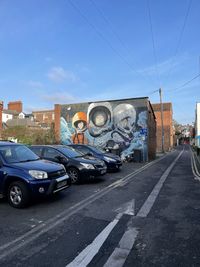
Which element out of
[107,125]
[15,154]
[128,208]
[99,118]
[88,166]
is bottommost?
[128,208]

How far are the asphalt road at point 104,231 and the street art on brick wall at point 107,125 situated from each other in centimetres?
1373

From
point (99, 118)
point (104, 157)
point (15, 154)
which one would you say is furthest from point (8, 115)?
Result: point (15, 154)

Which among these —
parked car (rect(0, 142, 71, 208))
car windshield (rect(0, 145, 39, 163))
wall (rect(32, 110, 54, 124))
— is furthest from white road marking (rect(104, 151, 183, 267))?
wall (rect(32, 110, 54, 124))

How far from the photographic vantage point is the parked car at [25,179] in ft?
20.1

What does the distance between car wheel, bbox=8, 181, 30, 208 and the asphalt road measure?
0.21 metres

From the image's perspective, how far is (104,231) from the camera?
15.4ft

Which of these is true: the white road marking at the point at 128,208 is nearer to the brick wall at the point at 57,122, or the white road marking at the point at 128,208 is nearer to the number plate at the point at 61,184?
the number plate at the point at 61,184

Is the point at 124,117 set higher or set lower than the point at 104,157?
higher

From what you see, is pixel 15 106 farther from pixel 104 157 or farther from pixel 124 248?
pixel 124 248

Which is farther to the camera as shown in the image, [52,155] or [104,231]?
[52,155]

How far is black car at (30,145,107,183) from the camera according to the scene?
9602 millimetres

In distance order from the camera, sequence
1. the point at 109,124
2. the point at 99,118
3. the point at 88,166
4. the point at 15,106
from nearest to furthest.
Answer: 1. the point at 88,166
2. the point at 109,124
3. the point at 99,118
4. the point at 15,106

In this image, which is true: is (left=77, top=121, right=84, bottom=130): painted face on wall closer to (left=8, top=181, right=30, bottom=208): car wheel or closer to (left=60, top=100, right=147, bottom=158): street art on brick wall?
(left=60, top=100, right=147, bottom=158): street art on brick wall

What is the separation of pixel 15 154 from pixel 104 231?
3.90 m
